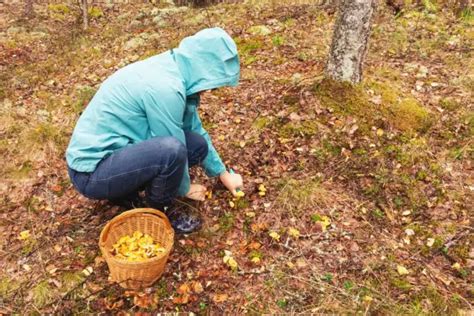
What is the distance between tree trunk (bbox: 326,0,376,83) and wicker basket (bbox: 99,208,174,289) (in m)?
2.64

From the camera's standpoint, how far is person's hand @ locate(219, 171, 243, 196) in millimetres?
3762

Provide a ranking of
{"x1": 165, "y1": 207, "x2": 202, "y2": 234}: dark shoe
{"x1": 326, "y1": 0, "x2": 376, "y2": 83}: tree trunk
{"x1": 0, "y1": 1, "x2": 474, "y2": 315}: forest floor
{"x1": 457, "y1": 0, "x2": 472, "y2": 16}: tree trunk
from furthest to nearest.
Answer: {"x1": 457, "y1": 0, "x2": 472, "y2": 16}: tree trunk, {"x1": 326, "y1": 0, "x2": 376, "y2": 83}: tree trunk, {"x1": 165, "y1": 207, "x2": 202, "y2": 234}: dark shoe, {"x1": 0, "y1": 1, "x2": 474, "y2": 315}: forest floor

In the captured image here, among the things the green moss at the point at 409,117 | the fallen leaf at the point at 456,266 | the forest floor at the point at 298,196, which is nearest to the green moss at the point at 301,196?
the forest floor at the point at 298,196

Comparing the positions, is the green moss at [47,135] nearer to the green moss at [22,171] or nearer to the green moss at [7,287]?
the green moss at [22,171]

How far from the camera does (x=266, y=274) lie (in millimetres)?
3281

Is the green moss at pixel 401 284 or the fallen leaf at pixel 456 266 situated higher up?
the fallen leaf at pixel 456 266

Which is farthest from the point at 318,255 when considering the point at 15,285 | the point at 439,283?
the point at 15,285

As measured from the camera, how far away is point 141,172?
124 inches

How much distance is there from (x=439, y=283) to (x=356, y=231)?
2.40 ft

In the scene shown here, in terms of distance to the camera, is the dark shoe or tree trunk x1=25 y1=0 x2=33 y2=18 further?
tree trunk x1=25 y1=0 x2=33 y2=18

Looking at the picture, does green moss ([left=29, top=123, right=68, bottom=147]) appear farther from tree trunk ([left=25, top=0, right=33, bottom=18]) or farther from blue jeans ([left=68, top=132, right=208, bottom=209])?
tree trunk ([left=25, top=0, right=33, bottom=18])

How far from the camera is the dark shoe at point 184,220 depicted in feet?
11.9

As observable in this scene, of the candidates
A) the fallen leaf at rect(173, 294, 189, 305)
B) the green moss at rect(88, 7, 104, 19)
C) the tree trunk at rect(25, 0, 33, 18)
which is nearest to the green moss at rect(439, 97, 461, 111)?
the fallen leaf at rect(173, 294, 189, 305)

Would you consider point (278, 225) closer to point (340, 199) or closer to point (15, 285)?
point (340, 199)
